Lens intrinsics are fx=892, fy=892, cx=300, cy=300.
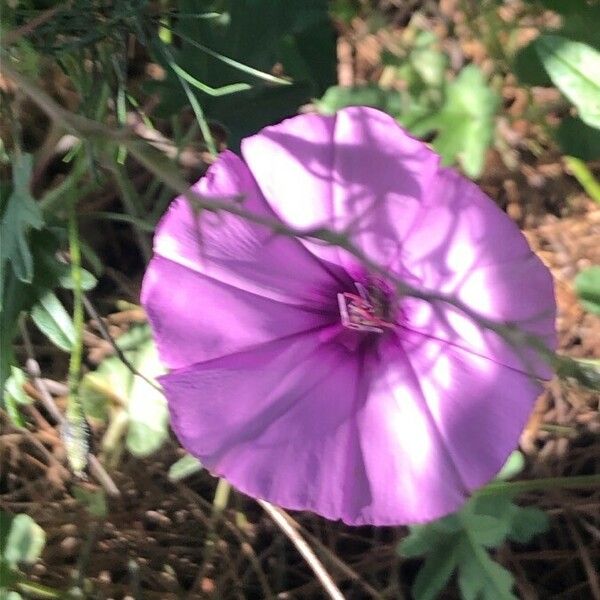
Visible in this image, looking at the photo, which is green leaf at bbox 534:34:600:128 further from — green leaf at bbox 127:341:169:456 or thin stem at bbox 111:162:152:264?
green leaf at bbox 127:341:169:456

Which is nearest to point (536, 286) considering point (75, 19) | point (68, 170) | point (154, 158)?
point (154, 158)

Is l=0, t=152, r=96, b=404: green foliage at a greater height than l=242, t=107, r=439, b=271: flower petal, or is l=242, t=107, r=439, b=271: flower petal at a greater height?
l=242, t=107, r=439, b=271: flower petal

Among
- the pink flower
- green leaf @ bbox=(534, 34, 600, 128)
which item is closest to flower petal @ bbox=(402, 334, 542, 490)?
the pink flower

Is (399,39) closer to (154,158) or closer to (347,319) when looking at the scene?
(347,319)

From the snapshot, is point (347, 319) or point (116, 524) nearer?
point (347, 319)

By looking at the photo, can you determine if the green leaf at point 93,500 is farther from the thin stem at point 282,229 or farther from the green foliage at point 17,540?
the thin stem at point 282,229

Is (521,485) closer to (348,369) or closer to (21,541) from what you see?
(348,369)

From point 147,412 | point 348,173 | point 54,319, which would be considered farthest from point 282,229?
point 147,412
